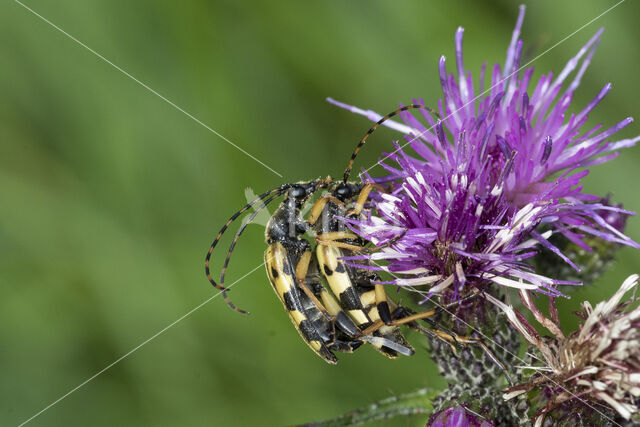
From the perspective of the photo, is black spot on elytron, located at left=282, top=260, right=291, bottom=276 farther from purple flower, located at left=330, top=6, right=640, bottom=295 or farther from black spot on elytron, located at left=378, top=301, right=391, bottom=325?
black spot on elytron, located at left=378, top=301, right=391, bottom=325

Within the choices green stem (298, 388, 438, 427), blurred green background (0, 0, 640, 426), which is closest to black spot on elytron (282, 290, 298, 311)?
green stem (298, 388, 438, 427)

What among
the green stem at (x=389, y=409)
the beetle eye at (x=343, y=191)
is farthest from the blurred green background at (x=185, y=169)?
the beetle eye at (x=343, y=191)

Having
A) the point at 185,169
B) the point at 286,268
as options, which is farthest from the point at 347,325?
the point at 185,169

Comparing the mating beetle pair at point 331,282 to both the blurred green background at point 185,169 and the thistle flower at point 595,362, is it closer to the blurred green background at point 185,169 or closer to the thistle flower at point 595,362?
the thistle flower at point 595,362

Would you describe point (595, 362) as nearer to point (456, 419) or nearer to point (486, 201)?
point (456, 419)

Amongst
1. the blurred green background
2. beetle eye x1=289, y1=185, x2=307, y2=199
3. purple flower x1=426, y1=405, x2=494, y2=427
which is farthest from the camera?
the blurred green background

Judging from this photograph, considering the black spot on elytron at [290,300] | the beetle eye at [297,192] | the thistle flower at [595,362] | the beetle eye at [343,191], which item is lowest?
the thistle flower at [595,362]
